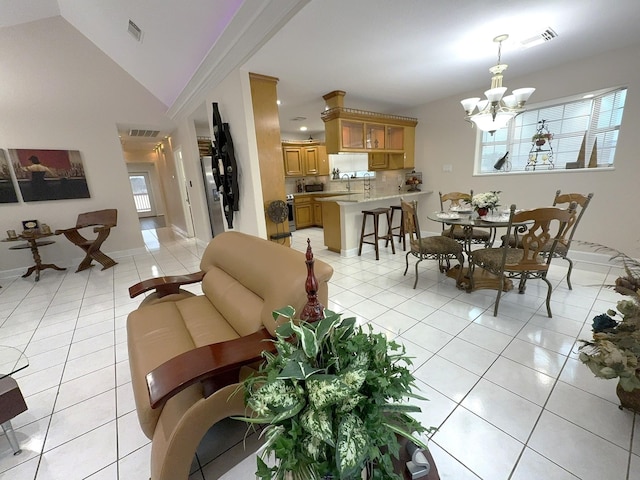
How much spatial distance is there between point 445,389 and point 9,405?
2.32 m

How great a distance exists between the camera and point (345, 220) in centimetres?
421

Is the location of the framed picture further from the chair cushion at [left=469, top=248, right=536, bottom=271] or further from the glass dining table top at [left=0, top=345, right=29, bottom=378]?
the chair cushion at [left=469, top=248, right=536, bottom=271]

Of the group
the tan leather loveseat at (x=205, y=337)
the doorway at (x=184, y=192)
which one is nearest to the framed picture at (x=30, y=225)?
the doorway at (x=184, y=192)

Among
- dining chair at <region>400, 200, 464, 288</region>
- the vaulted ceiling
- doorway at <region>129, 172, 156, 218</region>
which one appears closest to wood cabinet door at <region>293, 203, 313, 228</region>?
the vaulted ceiling

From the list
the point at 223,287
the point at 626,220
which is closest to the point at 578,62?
the point at 626,220

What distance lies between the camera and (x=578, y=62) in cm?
331

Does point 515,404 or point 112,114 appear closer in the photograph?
point 515,404

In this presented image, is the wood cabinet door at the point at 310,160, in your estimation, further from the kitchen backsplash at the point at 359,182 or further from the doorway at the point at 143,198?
the doorway at the point at 143,198

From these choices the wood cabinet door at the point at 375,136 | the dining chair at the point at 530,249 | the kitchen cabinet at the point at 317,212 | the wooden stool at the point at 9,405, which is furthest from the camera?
the kitchen cabinet at the point at 317,212

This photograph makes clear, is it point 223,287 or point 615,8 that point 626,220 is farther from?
point 223,287

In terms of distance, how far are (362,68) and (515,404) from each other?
3.48 metres

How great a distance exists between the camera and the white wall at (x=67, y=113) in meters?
3.93

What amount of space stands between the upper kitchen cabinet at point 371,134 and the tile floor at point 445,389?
2.46m

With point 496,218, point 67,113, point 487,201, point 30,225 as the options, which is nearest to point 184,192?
point 67,113
